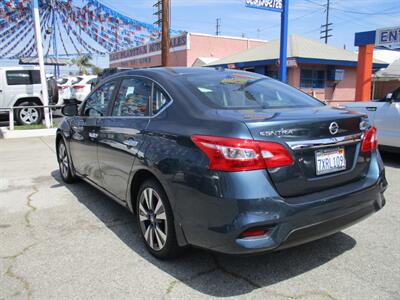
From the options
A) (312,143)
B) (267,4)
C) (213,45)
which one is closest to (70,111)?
(312,143)

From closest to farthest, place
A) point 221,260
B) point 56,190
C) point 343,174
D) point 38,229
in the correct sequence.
→ point 343,174 < point 221,260 < point 38,229 < point 56,190

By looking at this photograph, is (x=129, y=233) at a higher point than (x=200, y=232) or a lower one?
lower

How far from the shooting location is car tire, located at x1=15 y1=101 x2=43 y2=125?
13539 millimetres

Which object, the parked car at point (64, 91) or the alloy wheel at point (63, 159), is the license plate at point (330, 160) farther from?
the parked car at point (64, 91)

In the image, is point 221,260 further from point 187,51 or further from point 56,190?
point 187,51

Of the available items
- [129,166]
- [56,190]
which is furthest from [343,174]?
[56,190]

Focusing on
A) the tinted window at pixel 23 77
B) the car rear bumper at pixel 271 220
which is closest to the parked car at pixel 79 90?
the tinted window at pixel 23 77

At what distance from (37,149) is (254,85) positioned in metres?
7.35

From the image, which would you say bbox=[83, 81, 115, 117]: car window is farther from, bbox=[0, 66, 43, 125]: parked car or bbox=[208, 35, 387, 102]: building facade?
bbox=[208, 35, 387, 102]: building facade

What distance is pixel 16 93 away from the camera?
1376 centimetres

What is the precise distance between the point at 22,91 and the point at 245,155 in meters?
13.2

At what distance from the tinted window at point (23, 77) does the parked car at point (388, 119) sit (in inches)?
450

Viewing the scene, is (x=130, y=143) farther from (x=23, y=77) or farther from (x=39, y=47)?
(x=23, y=77)

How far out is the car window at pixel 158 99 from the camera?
344 centimetres
